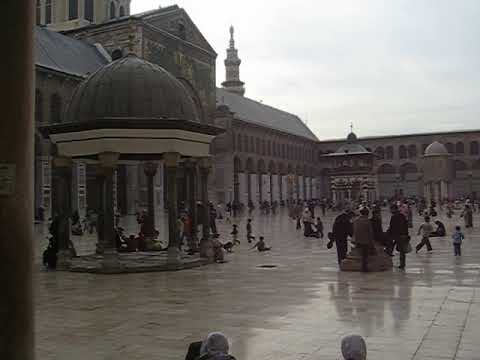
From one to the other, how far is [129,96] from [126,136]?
1265 mm

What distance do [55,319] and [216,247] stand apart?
6404 mm

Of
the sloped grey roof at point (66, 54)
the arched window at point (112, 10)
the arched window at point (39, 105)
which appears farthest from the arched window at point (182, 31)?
the arched window at point (39, 105)

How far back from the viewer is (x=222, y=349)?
342cm

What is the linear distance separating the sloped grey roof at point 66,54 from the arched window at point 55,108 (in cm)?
158

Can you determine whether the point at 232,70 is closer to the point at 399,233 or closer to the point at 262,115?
the point at 262,115

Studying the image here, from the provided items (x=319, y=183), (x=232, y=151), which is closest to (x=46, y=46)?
(x=232, y=151)

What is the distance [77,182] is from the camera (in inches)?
1324

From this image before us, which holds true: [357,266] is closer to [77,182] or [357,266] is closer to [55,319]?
[55,319]

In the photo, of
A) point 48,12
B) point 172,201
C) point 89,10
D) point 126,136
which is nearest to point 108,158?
point 126,136

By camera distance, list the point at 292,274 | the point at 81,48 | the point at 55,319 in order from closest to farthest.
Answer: the point at 55,319, the point at 292,274, the point at 81,48

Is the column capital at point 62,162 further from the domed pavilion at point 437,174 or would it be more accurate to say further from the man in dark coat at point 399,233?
the domed pavilion at point 437,174

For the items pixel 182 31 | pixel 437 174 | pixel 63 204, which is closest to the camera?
pixel 63 204

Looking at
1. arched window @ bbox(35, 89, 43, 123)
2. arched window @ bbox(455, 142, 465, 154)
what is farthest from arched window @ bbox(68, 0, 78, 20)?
arched window @ bbox(455, 142, 465, 154)

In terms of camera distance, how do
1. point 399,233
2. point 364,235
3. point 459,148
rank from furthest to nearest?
point 459,148
point 399,233
point 364,235
